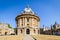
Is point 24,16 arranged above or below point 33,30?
above

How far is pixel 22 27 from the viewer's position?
69.4m

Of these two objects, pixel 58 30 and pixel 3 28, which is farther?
pixel 58 30

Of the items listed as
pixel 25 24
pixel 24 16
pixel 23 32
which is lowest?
pixel 23 32

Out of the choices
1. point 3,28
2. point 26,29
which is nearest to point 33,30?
point 26,29

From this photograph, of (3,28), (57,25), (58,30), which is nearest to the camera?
(3,28)

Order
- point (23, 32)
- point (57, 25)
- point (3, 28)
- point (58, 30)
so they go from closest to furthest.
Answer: point (23, 32) < point (3, 28) < point (58, 30) < point (57, 25)

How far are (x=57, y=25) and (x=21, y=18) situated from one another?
43.1 meters

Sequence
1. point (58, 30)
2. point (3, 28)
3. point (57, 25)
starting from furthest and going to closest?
point (57, 25) → point (58, 30) → point (3, 28)

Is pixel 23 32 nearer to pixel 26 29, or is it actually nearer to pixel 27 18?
pixel 26 29

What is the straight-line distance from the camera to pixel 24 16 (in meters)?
70.9

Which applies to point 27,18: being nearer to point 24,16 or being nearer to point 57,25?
point 24,16

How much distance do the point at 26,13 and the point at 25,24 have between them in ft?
20.3

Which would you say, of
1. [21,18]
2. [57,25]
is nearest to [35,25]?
[21,18]

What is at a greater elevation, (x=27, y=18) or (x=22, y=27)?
(x=27, y=18)
